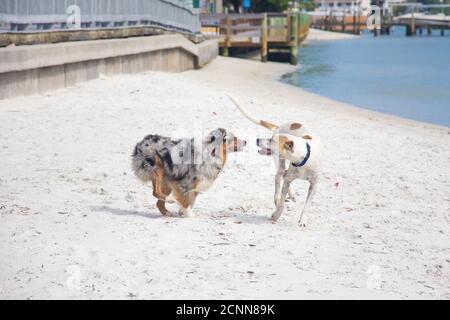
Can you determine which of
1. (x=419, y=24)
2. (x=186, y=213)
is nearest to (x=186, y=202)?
(x=186, y=213)

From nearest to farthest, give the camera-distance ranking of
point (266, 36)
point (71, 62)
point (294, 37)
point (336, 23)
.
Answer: point (71, 62), point (266, 36), point (294, 37), point (336, 23)

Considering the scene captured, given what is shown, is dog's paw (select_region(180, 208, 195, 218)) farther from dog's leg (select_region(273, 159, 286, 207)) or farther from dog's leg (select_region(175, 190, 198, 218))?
dog's leg (select_region(273, 159, 286, 207))

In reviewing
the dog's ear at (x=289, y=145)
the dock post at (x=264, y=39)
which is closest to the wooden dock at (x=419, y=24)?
the dock post at (x=264, y=39)

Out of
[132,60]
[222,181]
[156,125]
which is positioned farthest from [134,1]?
[222,181]

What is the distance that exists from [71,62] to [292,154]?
7.81 meters

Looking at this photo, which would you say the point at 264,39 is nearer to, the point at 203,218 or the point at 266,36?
the point at 266,36

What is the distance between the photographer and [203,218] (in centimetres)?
739

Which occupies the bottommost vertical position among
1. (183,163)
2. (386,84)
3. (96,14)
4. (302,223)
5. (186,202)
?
(386,84)

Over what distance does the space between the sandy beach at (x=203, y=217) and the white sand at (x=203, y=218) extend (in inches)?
0.7

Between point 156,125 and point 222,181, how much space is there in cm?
Answer: 280

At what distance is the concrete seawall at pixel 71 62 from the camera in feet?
40.4

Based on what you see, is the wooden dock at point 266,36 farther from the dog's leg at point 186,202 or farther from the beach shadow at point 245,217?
the dog's leg at point 186,202

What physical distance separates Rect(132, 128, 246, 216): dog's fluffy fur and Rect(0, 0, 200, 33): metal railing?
20.8 ft

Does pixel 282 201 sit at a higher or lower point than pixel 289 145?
lower
